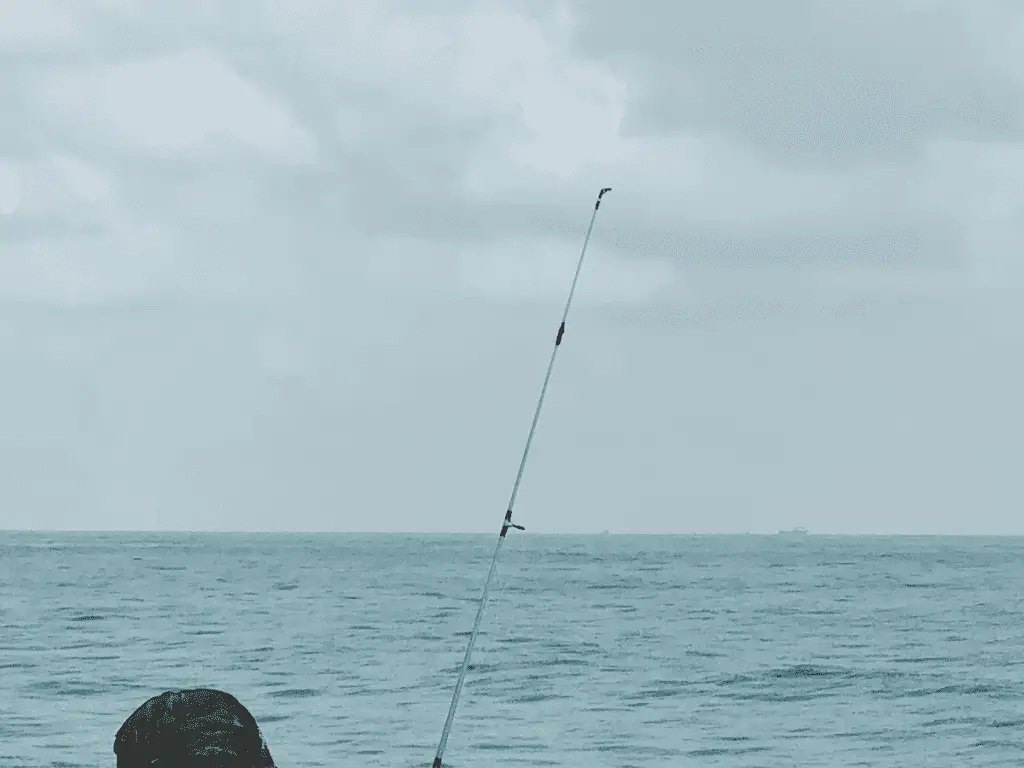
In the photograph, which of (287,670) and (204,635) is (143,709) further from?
(204,635)

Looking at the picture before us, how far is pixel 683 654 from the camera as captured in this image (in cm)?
3500

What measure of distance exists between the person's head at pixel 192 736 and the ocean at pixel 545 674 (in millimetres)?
14314

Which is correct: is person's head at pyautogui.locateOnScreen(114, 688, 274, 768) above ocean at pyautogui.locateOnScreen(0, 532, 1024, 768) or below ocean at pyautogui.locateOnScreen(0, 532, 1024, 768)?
above

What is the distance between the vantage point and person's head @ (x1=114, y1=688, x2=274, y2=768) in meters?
4.93

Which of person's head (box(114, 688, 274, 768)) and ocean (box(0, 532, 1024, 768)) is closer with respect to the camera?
person's head (box(114, 688, 274, 768))

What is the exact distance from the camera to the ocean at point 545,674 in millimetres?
20672

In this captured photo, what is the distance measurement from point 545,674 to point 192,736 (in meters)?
25.8

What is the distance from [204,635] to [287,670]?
9.81m

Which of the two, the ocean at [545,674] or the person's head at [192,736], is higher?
the person's head at [192,736]

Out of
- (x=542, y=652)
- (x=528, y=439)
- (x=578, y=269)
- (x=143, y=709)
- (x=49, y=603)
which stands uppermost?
(x=578, y=269)

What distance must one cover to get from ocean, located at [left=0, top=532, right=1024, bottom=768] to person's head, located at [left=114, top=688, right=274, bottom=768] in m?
14.3

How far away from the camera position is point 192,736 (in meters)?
4.97

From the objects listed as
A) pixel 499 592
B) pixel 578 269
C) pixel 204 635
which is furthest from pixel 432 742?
pixel 499 592

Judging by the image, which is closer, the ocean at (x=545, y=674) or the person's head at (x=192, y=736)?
the person's head at (x=192, y=736)
